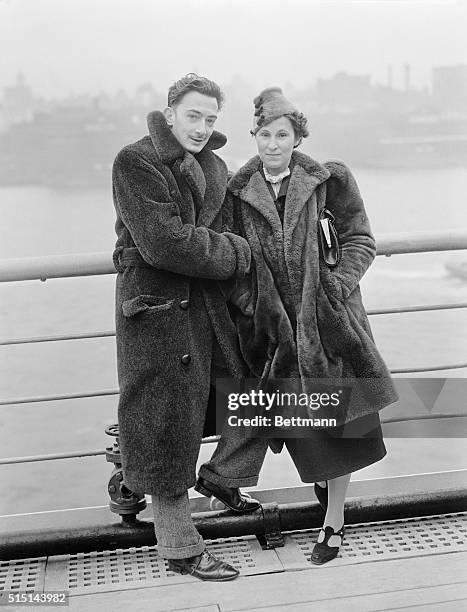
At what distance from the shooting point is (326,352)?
226 centimetres

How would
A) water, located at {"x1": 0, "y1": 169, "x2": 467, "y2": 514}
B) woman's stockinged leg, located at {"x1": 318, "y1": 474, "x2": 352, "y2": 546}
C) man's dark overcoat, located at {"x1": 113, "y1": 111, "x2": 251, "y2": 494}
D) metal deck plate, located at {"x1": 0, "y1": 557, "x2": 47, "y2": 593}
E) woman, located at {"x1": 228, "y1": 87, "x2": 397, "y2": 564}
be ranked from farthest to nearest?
water, located at {"x1": 0, "y1": 169, "x2": 467, "y2": 514}
woman's stockinged leg, located at {"x1": 318, "y1": 474, "x2": 352, "y2": 546}
metal deck plate, located at {"x1": 0, "y1": 557, "x2": 47, "y2": 593}
woman, located at {"x1": 228, "y1": 87, "x2": 397, "y2": 564}
man's dark overcoat, located at {"x1": 113, "y1": 111, "x2": 251, "y2": 494}

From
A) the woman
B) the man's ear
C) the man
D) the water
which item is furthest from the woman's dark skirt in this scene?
the man's ear

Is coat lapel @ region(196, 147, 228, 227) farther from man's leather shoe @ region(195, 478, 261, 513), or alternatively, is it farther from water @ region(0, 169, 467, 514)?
man's leather shoe @ region(195, 478, 261, 513)

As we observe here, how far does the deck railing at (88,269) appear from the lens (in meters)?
2.38

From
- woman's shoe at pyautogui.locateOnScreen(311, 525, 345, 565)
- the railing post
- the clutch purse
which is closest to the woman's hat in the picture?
the clutch purse

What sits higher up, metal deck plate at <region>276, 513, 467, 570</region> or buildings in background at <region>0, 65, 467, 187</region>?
buildings in background at <region>0, 65, 467, 187</region>

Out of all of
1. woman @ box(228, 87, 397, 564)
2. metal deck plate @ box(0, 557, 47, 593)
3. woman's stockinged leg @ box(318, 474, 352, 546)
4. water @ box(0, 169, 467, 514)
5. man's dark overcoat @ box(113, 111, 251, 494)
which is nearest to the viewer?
man's dark overcoat @ box(113, 111, 251, 494)

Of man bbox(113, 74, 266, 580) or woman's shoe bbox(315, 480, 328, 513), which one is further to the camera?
woman's shoe bbox(315, 480, 328, 513)

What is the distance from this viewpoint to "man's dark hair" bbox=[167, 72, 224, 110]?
2.11 metres

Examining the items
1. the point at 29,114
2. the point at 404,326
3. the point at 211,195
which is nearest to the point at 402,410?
the point at 211,195

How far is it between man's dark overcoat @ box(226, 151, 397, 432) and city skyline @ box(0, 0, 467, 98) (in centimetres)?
27

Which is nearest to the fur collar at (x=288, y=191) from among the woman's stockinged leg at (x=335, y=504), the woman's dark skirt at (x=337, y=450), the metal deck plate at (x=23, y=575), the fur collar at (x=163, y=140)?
the fur collar at (x=163, y=140)

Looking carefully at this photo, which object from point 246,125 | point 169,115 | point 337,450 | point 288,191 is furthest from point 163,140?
point 337,450

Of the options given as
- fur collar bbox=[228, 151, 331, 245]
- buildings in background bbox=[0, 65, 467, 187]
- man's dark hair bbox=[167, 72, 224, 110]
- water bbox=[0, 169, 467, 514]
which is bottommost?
water bbox=[0, 169, 467, 514]
